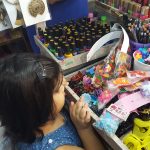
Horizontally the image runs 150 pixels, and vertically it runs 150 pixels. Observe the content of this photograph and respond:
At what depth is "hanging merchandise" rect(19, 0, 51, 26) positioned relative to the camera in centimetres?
84

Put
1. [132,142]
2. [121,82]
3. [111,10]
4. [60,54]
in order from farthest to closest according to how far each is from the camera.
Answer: [111,10], [60,54], [121,82], [132,142]

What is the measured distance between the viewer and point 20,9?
0.84 metres

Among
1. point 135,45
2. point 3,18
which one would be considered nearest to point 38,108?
point 135,45

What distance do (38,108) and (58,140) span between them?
138mm

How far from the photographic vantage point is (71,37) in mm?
827

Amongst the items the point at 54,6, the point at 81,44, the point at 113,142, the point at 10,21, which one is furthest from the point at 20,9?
the point at 113,142

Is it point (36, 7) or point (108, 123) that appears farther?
point (36, 7)

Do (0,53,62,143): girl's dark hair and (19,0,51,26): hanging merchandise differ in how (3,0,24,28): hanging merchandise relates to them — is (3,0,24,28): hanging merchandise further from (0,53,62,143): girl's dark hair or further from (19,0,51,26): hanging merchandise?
(0,53,62,143): girl's dark hair

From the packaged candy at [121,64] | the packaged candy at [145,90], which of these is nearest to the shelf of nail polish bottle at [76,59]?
the packaged candy at [121,64]

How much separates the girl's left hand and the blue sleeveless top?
0.05 m

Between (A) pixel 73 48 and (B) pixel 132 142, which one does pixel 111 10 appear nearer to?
(A) pixel 73 48

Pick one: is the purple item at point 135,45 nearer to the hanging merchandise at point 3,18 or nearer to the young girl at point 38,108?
A: the young girl at point 38,108

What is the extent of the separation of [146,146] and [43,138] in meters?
0.29

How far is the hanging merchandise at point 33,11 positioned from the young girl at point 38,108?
302 mm
